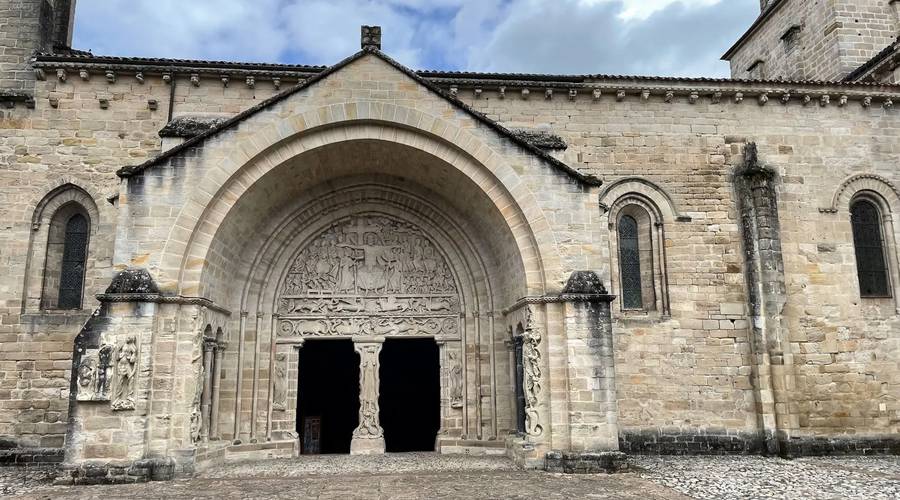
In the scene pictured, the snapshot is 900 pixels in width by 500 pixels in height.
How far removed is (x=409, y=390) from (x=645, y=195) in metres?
8.54

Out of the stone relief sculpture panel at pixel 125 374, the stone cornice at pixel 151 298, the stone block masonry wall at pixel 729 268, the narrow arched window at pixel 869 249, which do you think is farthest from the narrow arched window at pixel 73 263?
the narrow arched window at pixel 869 249

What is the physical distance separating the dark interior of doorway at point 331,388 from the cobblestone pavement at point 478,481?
200 inches

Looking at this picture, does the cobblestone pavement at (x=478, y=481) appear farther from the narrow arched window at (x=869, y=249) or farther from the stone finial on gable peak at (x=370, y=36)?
the stone finial on gable peak at (x=370, y=36)

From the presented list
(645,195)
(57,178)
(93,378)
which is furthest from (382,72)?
(57,178)

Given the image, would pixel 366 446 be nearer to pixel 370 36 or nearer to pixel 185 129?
pixel 185 129

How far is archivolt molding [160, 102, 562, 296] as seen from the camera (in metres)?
10.3

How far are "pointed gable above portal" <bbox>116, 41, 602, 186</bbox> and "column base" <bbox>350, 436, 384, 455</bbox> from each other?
6.05 meters

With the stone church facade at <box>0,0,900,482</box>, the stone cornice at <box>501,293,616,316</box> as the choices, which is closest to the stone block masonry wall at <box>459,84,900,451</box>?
the stone church facade at <box>0,0,900,482</box>

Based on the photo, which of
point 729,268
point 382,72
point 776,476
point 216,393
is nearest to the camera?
point 776,476

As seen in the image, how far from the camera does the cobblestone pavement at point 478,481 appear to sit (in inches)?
323

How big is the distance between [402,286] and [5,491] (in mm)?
7064

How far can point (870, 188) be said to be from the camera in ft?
44.6

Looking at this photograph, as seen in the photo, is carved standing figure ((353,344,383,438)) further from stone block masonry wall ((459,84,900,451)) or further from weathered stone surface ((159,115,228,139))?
weathered stone surface ((159,115,228,139))

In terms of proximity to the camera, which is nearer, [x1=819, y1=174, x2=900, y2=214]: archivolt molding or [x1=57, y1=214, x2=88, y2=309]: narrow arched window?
[x1=57, y1=214, x2=88, y2=309]: narrow arched window
